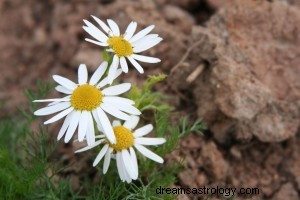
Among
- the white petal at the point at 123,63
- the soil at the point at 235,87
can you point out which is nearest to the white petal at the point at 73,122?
the white petal at the point at 123,63

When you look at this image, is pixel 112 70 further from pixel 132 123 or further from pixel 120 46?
pixel 132 123

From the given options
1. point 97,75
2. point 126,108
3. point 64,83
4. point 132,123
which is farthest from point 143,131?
point 64,83

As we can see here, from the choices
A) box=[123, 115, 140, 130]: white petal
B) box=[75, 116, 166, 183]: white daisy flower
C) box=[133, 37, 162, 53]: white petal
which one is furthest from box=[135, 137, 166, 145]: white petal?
box=[133, 37, 162, 53]: white petal

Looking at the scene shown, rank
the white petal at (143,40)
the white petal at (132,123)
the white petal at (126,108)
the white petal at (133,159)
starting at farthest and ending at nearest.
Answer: the white petal at (132,123) < the white petal at (143,40) < the white petal at (133,159) < the white petal at (126,108)

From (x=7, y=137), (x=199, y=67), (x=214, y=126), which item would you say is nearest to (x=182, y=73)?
(x=199, y=67)

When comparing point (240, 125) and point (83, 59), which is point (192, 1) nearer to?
point (83, 59)

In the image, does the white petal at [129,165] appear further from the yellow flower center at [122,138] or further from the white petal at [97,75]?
the white petal at [97,75]
